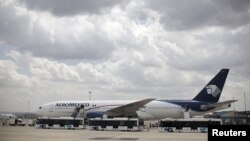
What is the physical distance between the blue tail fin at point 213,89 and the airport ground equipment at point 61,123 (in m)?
23.0

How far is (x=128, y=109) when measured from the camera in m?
58.0

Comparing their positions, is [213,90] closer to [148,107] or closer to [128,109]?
[148,107]

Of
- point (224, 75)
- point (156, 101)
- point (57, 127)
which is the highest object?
point (224, 75)

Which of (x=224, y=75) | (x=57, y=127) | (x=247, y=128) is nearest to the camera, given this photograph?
(x=247, y=128)

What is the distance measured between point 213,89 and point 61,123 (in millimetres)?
28448

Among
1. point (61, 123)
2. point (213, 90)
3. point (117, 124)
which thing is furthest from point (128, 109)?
point (213, 90)

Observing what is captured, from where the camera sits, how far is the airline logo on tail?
61.4 m

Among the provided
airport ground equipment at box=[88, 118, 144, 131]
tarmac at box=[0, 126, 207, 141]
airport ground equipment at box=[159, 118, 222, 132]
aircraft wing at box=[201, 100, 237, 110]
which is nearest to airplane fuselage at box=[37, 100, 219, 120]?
aircraft wing at box=[201, 100, 237, 110]

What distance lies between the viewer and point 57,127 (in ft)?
168

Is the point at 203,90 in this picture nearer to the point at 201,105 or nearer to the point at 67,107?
the point at 201,105

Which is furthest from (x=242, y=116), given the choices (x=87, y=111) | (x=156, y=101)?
(x=87, y=111)

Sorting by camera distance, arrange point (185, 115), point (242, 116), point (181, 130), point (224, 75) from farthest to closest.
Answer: point (242, 116) → point (224, 75) → point (185, 115) → point (181, 130)

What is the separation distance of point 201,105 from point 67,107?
2421 centimetres

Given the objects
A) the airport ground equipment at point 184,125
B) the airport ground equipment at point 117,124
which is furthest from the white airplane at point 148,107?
the airport ground equipment at point 184,125
